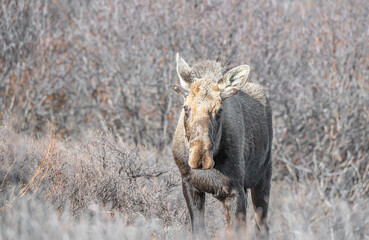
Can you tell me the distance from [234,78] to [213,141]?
0.95 m

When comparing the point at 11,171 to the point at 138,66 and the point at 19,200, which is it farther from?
the point at 138,66

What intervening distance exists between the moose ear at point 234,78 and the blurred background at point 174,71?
10300 mm

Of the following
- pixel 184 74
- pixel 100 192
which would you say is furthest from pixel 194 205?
pixel 100 192

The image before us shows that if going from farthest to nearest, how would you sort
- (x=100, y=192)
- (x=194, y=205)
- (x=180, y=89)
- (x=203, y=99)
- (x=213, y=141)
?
(x=100, y=192), (x=194, y=205), (x=180, y=89), (x=203, y=99), (x=213, y=141)

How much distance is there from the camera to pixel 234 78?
20.3 ft

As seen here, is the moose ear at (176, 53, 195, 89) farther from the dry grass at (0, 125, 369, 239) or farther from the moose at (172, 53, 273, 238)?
the dry grass at (0, 125, 369, 239)

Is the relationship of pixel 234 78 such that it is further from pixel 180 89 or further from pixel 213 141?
pixel 213 141

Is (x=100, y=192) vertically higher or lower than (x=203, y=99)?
lower

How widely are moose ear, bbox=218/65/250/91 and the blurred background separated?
1030 cm

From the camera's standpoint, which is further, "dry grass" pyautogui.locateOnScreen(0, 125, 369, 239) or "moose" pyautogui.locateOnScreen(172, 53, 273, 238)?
"dry grass" pyautogui.locateOnScreen(0, 125, 369, 239)

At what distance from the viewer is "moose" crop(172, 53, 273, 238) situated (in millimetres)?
5418

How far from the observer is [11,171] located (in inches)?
271

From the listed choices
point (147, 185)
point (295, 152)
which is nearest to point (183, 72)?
point (147, 185)

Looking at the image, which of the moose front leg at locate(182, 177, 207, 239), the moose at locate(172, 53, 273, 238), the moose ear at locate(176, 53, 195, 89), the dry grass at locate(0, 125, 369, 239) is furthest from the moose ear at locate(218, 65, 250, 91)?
the dry grass at locate(0, 125, 369, 239)
